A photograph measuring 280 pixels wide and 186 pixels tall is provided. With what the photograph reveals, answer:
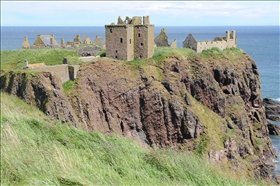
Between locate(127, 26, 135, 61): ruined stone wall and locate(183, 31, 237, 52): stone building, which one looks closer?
locate(127, 26, 135, 61): ruined stone wall

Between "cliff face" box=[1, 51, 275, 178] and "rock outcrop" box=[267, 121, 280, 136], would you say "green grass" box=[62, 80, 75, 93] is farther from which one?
"rock outcrop" box=[267, 121, 280, 136]

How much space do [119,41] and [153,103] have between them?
7919 mm

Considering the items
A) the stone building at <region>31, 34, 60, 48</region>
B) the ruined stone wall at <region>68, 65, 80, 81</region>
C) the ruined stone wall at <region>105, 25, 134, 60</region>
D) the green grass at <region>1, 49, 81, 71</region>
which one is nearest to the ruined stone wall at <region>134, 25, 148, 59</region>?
the ruined stone wall at <region>105, 25, 134, 60</region>

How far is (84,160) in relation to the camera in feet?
36.6

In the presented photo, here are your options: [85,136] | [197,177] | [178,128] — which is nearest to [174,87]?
[178,128]

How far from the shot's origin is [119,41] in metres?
41.8

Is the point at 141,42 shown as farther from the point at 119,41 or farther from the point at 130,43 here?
the point at 119,41

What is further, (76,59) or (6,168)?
(76,59)

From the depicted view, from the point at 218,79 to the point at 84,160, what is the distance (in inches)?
1448

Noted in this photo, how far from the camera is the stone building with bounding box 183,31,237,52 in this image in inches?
1853

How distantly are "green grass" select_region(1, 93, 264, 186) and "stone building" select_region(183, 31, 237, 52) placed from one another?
35.0 m

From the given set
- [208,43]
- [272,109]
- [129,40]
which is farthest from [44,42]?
[272,109]

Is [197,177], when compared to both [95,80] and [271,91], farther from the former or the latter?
[271,91]

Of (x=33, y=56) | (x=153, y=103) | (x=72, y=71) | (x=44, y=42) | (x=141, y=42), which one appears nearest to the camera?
(x=72, y=71)
